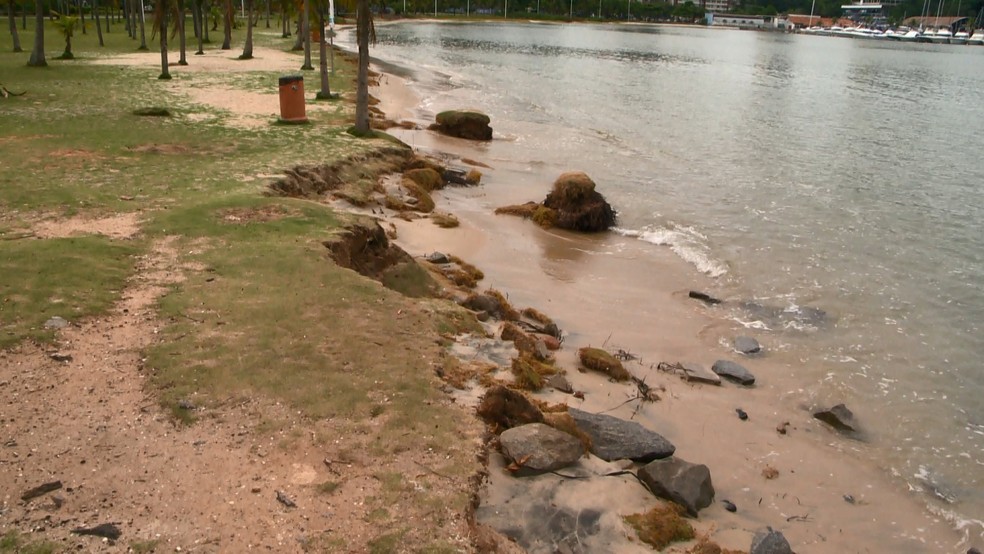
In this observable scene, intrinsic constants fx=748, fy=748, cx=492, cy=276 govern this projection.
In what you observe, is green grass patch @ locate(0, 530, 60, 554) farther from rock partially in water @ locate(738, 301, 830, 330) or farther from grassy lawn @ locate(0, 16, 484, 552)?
rock partially in water @ locate(738, 301, 830, 330)

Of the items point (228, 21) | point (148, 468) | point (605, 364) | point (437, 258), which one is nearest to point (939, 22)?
point (228, 21)

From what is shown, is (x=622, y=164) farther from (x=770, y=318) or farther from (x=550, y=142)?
(x=770, y=318)

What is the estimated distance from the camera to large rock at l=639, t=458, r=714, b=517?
279 inches

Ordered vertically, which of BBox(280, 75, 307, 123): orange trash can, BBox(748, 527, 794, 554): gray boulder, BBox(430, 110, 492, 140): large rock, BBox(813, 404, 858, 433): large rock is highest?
BBox(280, 75, 307, 123): orange trash can

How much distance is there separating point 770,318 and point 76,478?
10.9m

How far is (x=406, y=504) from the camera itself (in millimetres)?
5992

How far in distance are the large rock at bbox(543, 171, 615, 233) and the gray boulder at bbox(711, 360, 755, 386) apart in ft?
24.3

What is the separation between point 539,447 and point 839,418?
15.4ft

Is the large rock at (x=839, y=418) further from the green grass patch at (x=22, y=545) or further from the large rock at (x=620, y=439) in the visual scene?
the green grass patch at (x=22, y=545)

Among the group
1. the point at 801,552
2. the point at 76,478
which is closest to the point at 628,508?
the point at 801,552

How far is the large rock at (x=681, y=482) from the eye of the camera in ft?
23.3

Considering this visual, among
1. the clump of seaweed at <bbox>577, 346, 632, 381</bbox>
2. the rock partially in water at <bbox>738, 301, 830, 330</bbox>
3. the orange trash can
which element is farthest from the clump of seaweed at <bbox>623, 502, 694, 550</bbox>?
the orange trash can

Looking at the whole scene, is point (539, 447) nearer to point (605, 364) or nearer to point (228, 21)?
point (605, 364)

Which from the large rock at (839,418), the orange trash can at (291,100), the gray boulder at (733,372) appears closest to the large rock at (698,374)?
the gray boulder at (733,372)
